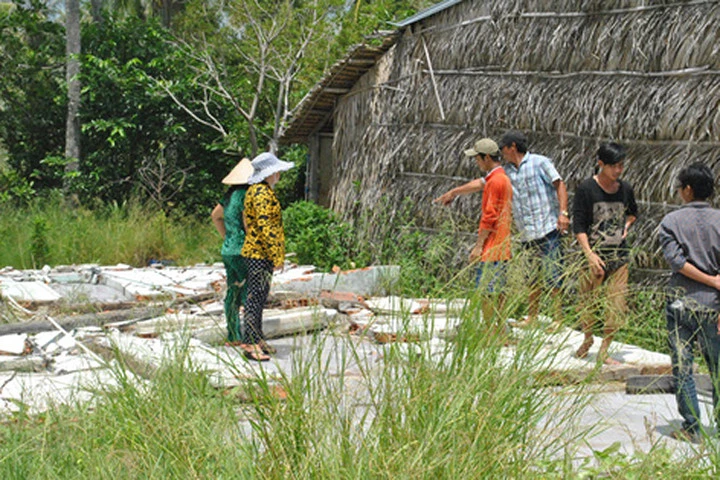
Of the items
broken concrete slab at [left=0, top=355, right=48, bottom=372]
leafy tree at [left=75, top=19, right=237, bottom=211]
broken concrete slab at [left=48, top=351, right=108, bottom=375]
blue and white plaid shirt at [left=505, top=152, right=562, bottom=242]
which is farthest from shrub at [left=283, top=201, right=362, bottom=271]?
broken concrete slab at [left=0, top=355, right=48, bottom=372]

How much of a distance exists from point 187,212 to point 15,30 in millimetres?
4995

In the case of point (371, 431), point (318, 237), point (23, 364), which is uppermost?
point (371, 431)

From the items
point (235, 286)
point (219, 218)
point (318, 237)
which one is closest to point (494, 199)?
point (235, 286)

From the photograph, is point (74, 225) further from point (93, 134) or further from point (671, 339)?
point (671, 339)

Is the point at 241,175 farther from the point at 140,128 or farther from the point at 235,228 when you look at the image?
the point at 140,128

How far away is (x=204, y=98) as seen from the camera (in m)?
18.3

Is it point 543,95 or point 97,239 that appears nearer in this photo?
point 543,95

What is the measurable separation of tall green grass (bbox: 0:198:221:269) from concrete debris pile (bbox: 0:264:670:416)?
0.93 metres

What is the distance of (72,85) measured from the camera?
17750mm

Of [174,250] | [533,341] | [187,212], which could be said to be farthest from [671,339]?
[187,212]

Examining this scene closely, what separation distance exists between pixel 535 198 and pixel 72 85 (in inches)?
502

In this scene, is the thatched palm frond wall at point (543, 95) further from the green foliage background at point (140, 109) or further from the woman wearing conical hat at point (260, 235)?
the green foliage background at point (140, 109)

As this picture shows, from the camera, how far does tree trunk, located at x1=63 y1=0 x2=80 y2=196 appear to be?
17.5 m

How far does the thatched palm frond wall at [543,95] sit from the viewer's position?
804 centimetres
